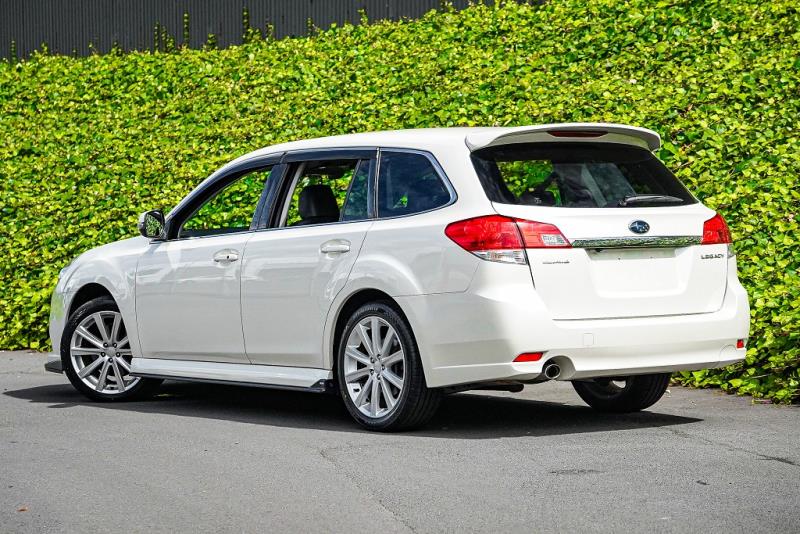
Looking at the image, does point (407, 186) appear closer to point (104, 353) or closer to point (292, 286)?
point (292, 286)

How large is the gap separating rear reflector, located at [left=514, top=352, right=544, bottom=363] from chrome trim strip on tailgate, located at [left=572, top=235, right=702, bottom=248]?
649mm

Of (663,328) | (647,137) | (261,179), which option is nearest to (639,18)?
(261,179)

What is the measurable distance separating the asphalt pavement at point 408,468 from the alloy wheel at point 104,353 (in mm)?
322

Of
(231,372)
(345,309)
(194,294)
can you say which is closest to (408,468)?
(345,309)

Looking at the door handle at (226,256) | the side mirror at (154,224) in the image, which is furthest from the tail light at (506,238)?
the side mirror at (154,224)

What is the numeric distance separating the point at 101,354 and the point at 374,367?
2952 mm

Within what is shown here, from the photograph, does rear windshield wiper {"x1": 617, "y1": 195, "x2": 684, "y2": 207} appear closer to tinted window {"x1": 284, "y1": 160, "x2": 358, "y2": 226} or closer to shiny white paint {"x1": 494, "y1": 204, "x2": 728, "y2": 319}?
shiny white paint {"x1": 494, "y1": 204, "x2": 728, "y2": 319}

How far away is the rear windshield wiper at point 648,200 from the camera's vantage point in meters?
7.47

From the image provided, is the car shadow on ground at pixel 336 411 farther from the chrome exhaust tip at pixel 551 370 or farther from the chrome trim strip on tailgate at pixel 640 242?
the chrome trim strip on tailgate at pixel 640 242

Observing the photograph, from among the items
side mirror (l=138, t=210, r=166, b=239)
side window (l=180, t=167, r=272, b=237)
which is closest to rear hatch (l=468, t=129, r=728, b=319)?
side mirror (l=138, t=210, r=166, b=239)

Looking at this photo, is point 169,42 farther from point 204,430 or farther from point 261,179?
point 204,430

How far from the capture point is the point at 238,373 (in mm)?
8570

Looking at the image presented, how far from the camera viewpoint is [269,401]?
9727 mm

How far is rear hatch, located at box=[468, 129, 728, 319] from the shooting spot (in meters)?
7.14
